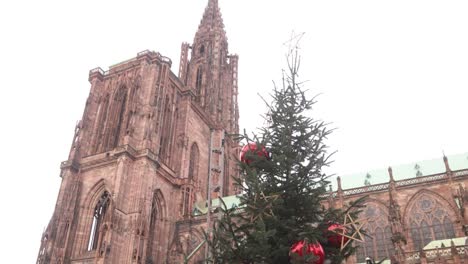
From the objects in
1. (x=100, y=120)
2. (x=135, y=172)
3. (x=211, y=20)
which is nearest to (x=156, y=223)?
(x=135, y=172)

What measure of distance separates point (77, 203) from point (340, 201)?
68.7 feet

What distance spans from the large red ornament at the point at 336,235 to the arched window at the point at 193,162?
32.8 metres

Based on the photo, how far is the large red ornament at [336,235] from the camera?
7500 millimetres

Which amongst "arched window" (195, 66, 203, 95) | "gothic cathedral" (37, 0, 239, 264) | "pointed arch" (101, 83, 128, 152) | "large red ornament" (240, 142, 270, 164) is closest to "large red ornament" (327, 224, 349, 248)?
"large red ornament" (240, 142, 270, 164)

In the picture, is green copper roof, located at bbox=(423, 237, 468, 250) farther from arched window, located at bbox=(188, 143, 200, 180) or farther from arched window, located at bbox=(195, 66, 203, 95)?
arched window, located at bbox=(195, 66, 203, 95)

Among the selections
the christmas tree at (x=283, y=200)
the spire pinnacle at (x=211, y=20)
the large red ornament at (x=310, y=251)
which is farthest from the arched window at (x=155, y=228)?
the spire pinnacle at (x=211, y=20)

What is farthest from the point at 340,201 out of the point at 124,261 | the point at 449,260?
the point at 124,261

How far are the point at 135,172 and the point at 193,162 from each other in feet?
31.9

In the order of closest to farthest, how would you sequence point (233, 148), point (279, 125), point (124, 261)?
point (279, 125), point (124, 261), point (233, 148)

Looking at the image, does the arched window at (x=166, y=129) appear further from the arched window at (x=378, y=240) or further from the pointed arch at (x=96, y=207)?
the arched window at (x=378, y=240)

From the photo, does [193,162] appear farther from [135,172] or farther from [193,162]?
[135,172]

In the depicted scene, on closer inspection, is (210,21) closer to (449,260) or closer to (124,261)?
(124,261)

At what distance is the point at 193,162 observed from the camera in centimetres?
4209

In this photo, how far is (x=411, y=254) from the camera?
26094 mm
